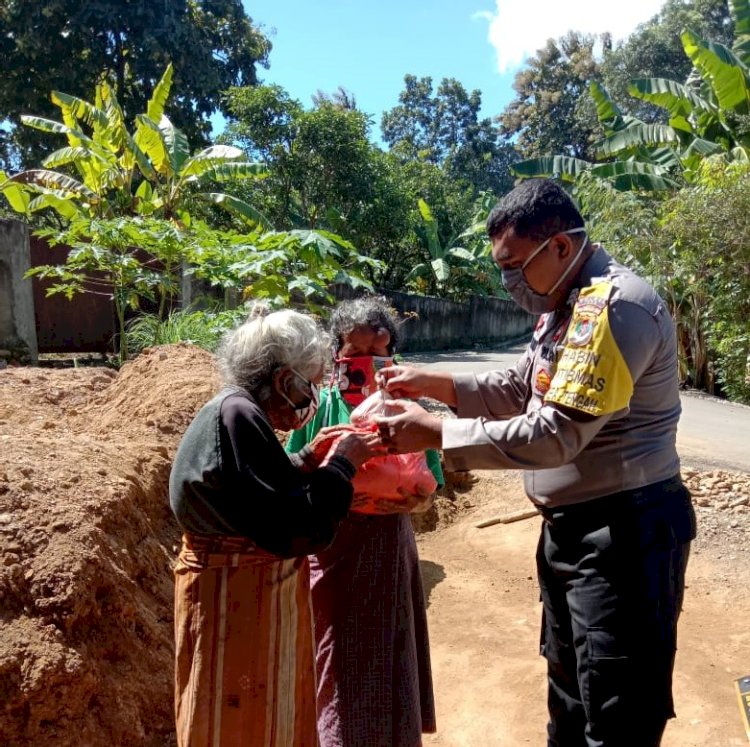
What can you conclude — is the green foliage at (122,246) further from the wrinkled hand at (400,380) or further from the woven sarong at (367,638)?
the woven sarong at (367,638)

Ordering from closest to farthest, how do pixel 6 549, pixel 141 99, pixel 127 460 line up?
pixel 6 549 < pixel 127 460 < pixel 141 99

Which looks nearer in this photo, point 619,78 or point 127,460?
point 127,460

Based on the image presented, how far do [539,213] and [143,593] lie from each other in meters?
Answer: 2.35

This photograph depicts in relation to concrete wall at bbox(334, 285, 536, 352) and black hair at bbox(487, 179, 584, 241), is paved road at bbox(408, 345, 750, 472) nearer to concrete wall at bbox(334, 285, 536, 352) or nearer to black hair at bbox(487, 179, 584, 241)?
black hair at bbox(487, 179, 584, 241)

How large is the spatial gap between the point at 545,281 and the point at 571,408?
48 centimetres

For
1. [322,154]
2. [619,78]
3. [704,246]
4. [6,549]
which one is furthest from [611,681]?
[619,78]

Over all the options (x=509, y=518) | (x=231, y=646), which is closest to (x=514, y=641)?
(x=509, y=518)

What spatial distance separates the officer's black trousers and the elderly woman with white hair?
76 centimetres

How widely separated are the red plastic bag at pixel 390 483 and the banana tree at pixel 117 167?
8.13 meters

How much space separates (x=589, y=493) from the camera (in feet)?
6.88

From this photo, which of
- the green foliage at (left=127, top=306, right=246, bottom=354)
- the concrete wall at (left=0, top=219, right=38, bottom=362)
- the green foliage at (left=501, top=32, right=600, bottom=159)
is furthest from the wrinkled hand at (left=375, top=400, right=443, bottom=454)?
the green foliage at (left=501, top=32, right=600, bottom=159)

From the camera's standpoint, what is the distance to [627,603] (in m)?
2.01

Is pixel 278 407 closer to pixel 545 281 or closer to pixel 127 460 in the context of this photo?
pixel 545 281

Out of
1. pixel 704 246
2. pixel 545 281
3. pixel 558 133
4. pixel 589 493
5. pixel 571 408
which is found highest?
pixel 558 133
